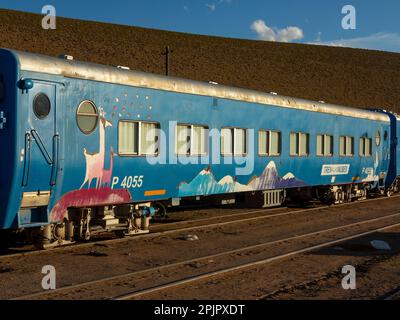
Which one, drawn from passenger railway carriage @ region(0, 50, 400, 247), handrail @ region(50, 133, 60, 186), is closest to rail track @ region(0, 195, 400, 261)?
passenger railway carriage @ region(0, 50, 400, 247)

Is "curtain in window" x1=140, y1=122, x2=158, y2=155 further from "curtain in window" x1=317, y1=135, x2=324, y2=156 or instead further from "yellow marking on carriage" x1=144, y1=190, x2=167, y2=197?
"curtain in window" x1=317, y1=135, x2=324, y2=156

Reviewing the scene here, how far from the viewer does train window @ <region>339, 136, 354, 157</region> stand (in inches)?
778

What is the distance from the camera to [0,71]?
29.2 ft

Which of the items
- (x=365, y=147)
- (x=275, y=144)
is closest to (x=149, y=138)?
(x=275, y=144)

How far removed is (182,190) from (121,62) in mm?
62766

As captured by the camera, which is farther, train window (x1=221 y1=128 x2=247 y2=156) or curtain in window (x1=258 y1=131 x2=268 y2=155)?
curtain in window (x1=258 y1=131 x2=268 y2=155)

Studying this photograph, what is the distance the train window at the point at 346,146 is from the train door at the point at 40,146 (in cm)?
1275

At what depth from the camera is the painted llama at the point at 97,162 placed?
33.2ft

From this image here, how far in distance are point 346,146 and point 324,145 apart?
1.99 meters

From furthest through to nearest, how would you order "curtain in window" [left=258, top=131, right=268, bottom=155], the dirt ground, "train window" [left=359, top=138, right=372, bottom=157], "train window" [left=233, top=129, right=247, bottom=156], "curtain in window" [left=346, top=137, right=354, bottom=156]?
"train window" [left=359, top=138, right=372, bottom=157]
"curtain in window" [left=346, top=137, right=354, bottom=156]
"curtain in window" [left=258, top=131, right=268, bottom=155]
"train window" [left=233, top=129, right=247, bottom=156]
the dirt ground

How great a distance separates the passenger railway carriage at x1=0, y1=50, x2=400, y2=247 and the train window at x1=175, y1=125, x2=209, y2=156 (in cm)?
2

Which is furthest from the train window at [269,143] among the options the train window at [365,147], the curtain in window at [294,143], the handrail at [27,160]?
the handrail at [27,160]
